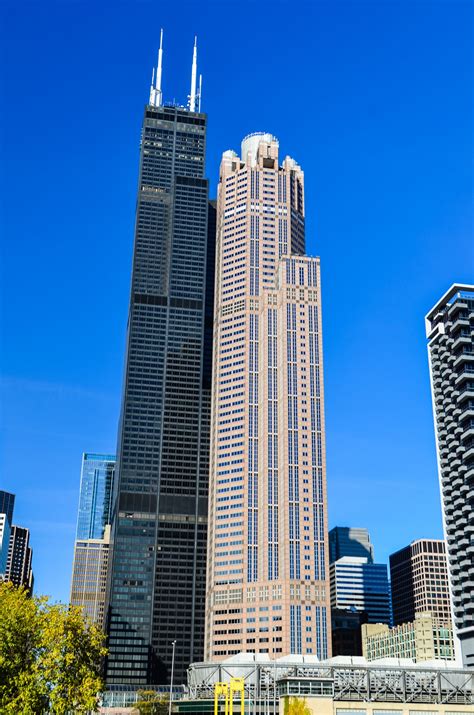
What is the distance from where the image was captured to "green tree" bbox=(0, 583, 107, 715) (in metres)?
88.2

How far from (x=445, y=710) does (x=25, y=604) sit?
7656 centimetres

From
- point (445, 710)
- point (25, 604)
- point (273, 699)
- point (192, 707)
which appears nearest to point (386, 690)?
point (445, 710)

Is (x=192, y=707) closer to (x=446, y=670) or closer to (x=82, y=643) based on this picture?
(x=446, y=670)

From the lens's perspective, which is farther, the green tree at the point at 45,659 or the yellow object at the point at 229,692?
the yellow object at the point at 229,692

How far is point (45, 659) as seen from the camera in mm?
90062

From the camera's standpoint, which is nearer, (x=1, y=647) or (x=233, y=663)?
(x=1, y=647)

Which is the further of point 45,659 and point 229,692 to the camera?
point 229,692

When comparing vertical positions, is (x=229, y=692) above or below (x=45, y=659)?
below

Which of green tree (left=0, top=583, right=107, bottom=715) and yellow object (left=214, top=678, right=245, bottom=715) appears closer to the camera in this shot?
green tree (left=0, top=583, right=107, bottom=715)

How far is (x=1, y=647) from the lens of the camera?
89.0m

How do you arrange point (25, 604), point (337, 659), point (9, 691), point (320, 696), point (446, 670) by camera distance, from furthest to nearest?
point (337, 659) → point (446, 670) → point (320, 696) → point (25, 604) → point (9, 691)

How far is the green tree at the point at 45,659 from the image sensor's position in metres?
88.2

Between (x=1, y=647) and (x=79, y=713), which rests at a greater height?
(x=1, y=647)

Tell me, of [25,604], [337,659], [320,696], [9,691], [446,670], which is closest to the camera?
[9,691]
